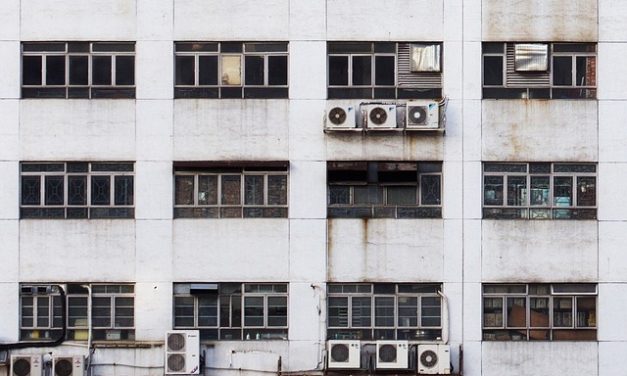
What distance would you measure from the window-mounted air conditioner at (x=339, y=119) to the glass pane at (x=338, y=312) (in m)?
3.05

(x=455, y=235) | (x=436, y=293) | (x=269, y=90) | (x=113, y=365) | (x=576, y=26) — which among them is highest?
(x=576, y=26)

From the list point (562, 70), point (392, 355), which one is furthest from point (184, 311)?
point (562, 70)

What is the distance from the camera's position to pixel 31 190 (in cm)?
1595

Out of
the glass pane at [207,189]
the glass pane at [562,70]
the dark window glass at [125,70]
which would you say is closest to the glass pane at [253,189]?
the glass pane at [207,189]

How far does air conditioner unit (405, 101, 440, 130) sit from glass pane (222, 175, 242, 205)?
3.20 m

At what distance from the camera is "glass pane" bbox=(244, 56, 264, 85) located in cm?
1612

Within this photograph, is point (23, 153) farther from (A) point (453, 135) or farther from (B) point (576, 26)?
(B) point (576, 26)

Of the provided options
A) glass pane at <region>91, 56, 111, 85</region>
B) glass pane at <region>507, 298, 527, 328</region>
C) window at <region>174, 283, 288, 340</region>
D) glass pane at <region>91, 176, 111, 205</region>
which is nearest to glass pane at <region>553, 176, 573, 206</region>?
glass pane at <region>507, 298, 527, 328</region>

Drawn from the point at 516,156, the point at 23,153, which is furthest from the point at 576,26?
the point at 23,153

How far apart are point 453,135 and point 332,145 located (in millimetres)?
2175

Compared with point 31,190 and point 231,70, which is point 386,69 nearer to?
point 231,70

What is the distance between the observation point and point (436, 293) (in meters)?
16.0

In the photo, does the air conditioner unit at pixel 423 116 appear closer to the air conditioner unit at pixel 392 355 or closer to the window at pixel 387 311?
the window at pixel 387 311

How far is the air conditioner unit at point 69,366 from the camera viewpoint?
15414mm
